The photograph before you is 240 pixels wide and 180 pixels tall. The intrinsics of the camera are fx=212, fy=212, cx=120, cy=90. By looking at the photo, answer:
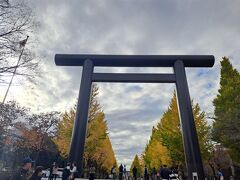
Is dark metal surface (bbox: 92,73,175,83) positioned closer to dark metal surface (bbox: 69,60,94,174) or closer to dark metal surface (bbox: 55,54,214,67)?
dark metal surface (bbox: 69,60,94,174)

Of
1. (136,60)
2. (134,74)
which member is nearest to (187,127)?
(134,74)

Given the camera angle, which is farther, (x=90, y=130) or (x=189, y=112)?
(x=90, y=130)

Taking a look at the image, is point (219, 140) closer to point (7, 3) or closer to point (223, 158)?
point (223, 158)

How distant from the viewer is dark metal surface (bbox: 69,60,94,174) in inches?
385

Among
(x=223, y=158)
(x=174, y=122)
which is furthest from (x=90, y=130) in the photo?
(x=223, y=158)

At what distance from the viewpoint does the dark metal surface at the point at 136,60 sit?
11438 mm

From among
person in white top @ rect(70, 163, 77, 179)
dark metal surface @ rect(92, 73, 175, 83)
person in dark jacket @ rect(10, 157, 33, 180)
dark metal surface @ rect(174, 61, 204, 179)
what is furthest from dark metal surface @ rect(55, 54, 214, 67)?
person in dark jacket @ rect(10, 157, 33, 180)

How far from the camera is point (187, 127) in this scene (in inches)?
400

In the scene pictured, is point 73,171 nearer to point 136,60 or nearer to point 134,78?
point 134,78

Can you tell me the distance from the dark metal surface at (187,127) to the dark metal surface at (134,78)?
0.52 m

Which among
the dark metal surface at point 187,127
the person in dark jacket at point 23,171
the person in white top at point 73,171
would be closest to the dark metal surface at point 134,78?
the dark metal surface at point 187,127

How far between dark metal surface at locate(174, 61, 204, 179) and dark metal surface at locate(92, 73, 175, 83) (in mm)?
517

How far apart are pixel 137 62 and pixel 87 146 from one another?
11.9m

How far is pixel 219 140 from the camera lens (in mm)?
19453
